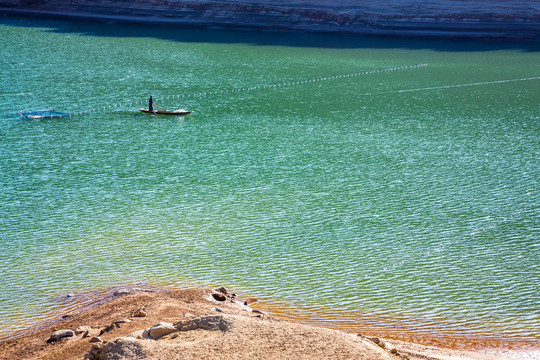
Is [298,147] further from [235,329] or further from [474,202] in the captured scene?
[235,329]

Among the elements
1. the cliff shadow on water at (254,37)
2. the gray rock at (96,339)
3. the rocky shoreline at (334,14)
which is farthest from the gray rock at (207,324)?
the rocky shoreline at (334,14)

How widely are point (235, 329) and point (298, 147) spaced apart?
55.1 feet

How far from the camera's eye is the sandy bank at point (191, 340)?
363 inches

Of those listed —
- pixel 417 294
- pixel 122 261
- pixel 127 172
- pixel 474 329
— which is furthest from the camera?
pixel 127 172

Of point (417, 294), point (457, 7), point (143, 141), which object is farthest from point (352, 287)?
point (457, 7)

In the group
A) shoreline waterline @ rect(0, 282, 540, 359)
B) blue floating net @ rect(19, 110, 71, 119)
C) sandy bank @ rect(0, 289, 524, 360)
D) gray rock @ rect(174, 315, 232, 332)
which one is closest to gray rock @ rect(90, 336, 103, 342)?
sandy bank @ rect(0, 289, 524, 360)

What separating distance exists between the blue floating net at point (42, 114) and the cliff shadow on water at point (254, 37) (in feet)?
75.8

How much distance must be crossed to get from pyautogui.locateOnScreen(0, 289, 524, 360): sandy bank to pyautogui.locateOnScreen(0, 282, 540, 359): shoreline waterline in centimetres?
55

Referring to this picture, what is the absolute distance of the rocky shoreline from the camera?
51.4m

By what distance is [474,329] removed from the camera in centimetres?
1298

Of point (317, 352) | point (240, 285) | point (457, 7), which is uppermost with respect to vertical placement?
point (457, 7)

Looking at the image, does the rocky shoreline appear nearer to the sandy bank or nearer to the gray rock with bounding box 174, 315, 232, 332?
the sandy bank

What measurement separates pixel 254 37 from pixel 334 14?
24.1 feet

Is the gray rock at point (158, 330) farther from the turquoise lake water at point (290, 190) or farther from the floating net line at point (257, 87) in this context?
the floating net line at point (257, 87)
